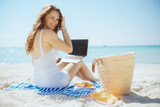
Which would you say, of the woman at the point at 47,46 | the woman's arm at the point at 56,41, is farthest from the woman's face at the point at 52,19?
the woman's arm at the point at 56,41

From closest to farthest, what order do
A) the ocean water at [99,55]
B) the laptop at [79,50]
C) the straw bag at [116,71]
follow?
the straw bag at [116,71] < the laptop at [79,50] < the ocean water at [99,55]

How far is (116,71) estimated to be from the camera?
2174mm

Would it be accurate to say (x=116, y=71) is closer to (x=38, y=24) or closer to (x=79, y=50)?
(x=79, y=50)

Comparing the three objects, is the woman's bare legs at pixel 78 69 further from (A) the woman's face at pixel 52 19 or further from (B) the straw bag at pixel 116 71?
(A) the woman's face at pixel 52 19

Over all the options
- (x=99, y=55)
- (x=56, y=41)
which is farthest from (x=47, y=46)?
(x=99, y=55)

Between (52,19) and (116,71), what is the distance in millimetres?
1355

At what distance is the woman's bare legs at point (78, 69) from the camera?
A: 8.63 feet

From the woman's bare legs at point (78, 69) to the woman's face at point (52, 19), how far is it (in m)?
0.82

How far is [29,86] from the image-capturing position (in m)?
2.66

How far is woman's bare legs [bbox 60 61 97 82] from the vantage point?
2.63 meters

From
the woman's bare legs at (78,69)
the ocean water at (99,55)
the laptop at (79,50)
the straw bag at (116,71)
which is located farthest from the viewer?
the ocean water at (99,55)

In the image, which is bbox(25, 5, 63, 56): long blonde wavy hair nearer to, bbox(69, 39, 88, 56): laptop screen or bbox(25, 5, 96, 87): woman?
bbox(25, 5, 96, 87): woman

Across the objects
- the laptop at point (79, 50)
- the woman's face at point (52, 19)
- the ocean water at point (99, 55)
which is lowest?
the ocean water at point (99, 55)

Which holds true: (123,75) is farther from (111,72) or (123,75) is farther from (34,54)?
(34,54)
